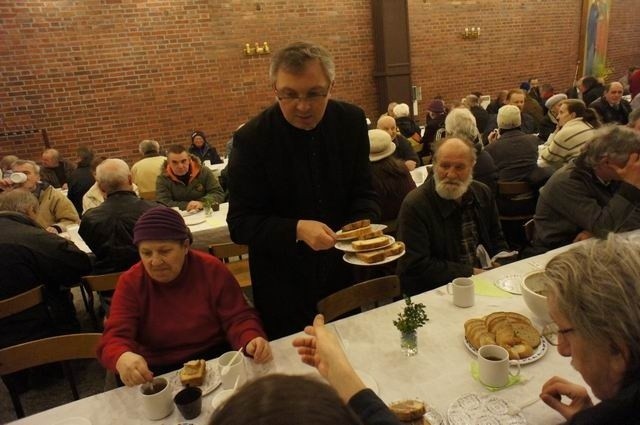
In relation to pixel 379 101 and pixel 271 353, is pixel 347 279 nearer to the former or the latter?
pixel 271 353

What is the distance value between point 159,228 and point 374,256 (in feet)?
3.13

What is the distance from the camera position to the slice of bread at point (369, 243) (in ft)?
6.15

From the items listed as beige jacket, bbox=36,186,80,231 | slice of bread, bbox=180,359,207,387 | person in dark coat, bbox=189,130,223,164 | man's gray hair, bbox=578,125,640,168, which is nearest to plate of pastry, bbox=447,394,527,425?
slice of bread, bbox=180,359,207,387

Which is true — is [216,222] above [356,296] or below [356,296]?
below

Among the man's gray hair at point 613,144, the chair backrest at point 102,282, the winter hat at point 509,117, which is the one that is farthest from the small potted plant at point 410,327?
the winter hat at point 509,117

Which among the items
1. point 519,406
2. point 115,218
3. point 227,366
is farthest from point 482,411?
point 115,218

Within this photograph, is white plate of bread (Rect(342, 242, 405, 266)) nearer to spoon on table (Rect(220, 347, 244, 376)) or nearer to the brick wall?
spoon on table (Rect(220, 347, 244, 376))

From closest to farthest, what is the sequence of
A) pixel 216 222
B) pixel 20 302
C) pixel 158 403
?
pixel 158 403 → pixel 20 302 → pixel 216 222

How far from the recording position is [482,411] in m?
1.30

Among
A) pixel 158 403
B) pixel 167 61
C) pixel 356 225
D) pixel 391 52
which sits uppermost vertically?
pixel 167 61

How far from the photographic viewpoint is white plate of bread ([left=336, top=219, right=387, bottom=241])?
1.90 meters

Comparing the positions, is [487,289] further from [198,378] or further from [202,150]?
[202,150]

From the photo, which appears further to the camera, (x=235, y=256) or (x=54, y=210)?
(x=54, y=210)

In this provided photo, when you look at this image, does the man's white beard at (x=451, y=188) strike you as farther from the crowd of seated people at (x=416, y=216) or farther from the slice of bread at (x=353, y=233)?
the slice of bread at (x=353, y=233)
